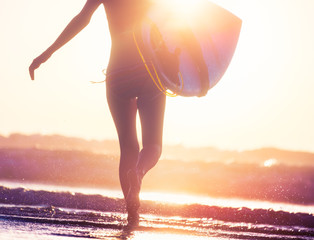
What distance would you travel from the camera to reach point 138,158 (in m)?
6.69

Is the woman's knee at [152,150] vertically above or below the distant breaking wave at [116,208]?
above

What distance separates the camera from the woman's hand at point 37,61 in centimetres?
660

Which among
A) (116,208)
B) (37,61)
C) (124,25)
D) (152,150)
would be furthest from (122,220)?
(124,25)

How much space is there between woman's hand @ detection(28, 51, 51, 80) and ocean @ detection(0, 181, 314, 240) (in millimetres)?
1307

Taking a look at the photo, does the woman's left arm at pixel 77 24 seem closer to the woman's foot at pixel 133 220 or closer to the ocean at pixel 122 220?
the ocean at pixel 122 220

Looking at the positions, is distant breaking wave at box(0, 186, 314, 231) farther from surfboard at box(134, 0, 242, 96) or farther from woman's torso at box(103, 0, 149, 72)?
woman's torso at box(103, 0, 149, 72)

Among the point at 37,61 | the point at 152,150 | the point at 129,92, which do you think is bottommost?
the point at 152,150

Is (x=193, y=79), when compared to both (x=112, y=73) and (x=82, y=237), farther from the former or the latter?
(x=82, y=237)

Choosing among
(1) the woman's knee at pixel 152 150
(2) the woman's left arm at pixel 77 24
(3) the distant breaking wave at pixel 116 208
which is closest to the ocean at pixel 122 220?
(3) the distant breaking wave at pixel 116 208

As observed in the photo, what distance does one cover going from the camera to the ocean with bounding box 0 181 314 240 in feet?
18.4

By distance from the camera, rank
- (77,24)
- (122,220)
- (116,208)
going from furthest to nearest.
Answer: (116,208), (122,220), (77,24)

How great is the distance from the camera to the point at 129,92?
649cm

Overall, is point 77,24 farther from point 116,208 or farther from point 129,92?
point 116,208

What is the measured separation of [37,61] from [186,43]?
136 centimetres
